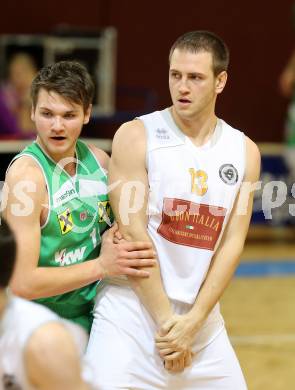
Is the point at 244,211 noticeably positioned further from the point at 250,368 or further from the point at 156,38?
the point at 156,38

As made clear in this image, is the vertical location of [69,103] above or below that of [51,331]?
above

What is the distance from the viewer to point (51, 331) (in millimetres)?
2320

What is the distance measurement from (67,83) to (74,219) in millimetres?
569

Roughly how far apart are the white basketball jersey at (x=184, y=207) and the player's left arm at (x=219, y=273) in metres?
0.05

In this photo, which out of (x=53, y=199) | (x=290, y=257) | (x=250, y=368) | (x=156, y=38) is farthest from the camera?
(x=156, y=38)

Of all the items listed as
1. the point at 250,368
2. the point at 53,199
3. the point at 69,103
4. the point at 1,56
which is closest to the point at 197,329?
the point at 53,199

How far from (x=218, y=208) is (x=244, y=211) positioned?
160 mm

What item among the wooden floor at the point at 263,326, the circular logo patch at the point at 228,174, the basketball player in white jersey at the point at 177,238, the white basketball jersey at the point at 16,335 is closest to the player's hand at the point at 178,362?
the basketball player in white jersey at the point at 177,238

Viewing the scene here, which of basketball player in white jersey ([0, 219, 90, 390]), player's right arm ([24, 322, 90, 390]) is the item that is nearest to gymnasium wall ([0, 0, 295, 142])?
basketball player in white jersey ([0, 219, 90, 390])

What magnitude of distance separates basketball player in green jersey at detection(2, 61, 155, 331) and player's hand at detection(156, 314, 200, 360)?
234 mm

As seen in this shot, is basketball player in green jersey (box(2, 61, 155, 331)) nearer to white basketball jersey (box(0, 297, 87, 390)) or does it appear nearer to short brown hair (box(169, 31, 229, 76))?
short brown hair (box(169, 31, 229, 76))

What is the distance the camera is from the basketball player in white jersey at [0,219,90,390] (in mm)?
2295

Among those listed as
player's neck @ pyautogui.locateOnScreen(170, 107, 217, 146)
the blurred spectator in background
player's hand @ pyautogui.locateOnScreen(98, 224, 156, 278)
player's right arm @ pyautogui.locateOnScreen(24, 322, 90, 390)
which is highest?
player's neck @ pyautogui.locateOnScreen(170, 107, 217, 146)

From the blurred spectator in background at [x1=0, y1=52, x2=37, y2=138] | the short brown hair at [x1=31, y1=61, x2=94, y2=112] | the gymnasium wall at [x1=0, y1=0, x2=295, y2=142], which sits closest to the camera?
the short brown hair at [x1=31, y1=61, x2=94, y2=112]
